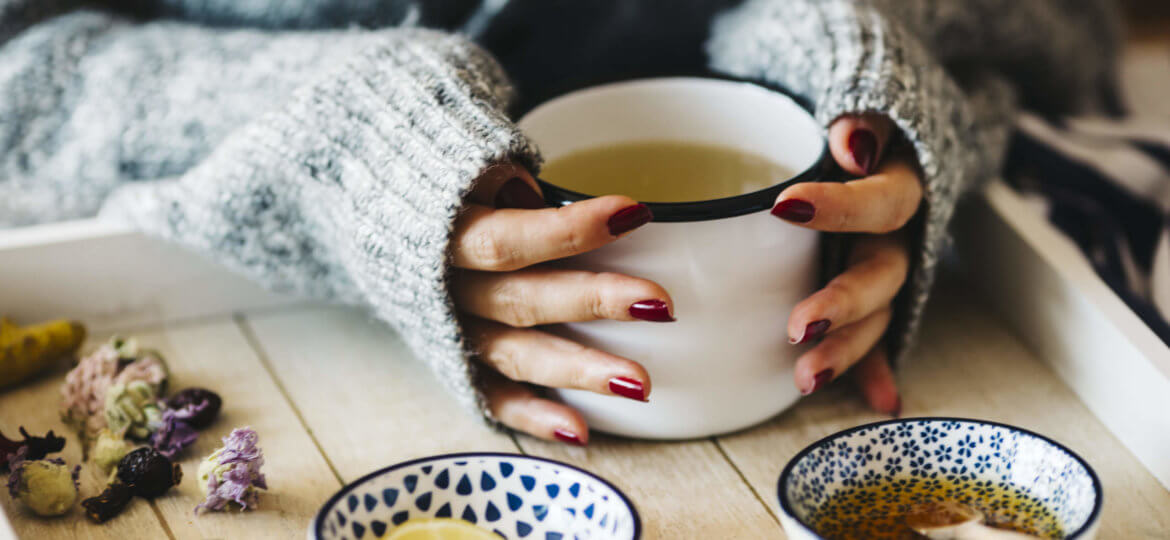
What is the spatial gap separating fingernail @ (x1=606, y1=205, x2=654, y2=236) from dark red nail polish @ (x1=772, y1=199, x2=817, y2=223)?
55 millimetres

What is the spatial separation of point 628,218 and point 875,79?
16cm

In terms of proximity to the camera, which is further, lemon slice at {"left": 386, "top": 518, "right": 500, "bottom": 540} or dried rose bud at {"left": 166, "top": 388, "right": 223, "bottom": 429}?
dried rose bud at {"left": 166, "top": 388, "right": 223, "bottom": 429}

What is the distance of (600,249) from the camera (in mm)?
420

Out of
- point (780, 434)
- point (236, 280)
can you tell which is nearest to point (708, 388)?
point (780, 434)

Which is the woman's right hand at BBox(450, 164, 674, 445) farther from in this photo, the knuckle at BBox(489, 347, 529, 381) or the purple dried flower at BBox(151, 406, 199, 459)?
the purple dried flower at BBox(151, 406, 199, 459)

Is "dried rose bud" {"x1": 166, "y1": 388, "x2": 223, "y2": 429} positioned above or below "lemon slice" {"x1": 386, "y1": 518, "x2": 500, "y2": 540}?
below

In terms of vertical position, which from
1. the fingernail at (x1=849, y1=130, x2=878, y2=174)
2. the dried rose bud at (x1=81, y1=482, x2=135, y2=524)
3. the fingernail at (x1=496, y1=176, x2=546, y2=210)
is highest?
the fingernail at (x1=849, y1=130, x2=878, y2=174)

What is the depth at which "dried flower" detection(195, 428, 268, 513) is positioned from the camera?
0.42 metres

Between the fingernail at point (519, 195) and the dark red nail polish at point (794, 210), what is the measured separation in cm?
10

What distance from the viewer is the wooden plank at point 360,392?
1.59 ft

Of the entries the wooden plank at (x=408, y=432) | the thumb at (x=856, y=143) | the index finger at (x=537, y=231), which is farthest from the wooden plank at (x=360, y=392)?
the thumb at (x=856, y=143)

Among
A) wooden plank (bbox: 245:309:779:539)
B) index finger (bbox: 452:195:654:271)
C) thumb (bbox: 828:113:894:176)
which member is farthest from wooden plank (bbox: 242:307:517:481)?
thumb (bbox: 828:113:894:176)

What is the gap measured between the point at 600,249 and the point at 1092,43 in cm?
54

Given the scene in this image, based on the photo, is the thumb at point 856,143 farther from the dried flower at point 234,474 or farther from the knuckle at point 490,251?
the dried flower at point 234,474
